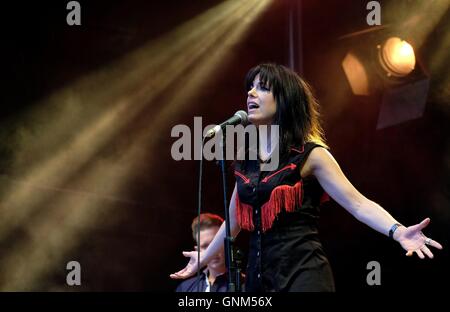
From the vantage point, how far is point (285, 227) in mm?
2943

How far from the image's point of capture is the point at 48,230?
5.69 meters

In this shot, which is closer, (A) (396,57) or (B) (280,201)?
(B) (280,201)

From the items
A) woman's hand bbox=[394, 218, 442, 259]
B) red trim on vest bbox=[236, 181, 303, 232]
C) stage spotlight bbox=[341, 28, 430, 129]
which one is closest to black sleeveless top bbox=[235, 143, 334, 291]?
red trim on vest bbox=[236, 181, 303, 232]

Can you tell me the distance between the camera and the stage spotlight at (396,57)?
543cm

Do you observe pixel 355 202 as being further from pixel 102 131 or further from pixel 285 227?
pixel 102 131

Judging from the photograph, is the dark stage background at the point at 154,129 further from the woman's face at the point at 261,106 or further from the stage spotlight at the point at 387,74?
the woman's face at the point at 261,106

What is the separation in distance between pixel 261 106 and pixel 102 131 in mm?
2888

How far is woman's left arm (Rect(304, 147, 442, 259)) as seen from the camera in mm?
2738

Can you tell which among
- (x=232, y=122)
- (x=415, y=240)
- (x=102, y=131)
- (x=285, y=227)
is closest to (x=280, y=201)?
(x=285, y=227)

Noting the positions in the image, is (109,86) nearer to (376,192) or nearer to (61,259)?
(61,259)

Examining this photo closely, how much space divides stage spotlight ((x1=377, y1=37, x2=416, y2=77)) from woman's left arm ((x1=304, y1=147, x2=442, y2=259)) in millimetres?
2720
